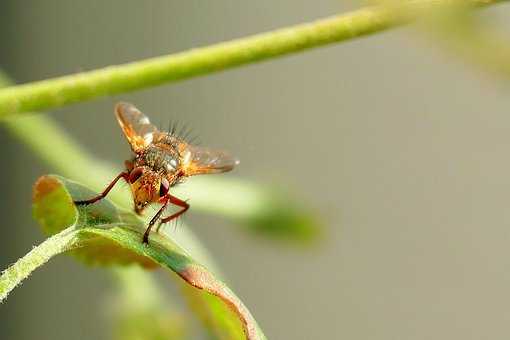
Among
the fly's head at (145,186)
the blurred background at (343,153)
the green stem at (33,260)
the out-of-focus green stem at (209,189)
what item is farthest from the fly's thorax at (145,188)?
the blurred background at (343,153)

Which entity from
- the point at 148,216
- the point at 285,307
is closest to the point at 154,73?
the point at 148,216

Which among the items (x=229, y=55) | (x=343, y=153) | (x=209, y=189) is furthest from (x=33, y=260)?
(x=343, y=153)

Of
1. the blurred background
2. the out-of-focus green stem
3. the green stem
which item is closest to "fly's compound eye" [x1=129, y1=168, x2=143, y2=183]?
the green stem

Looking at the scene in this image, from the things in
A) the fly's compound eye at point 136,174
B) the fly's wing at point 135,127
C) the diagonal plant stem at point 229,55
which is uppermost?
the diagonal plant stem at point 229,55

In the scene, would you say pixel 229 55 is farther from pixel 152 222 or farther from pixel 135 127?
Answer: pixel 135 127

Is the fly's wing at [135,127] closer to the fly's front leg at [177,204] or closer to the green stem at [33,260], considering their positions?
the fly's front leg at [177,204]
